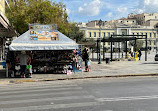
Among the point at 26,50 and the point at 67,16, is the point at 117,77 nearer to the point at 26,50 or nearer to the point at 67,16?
the point at 26,50

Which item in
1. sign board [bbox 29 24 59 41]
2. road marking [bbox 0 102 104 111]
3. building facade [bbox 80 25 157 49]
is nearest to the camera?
road marking [bbox 0 102 104 111]

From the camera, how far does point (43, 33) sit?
616 inches

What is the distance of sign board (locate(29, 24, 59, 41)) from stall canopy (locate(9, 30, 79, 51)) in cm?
31

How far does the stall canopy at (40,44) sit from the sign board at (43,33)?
308mm

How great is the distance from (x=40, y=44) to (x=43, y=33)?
4.58 ft

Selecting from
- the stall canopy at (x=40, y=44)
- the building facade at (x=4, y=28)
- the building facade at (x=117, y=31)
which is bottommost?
the stall canopy at (x=40, y=44)

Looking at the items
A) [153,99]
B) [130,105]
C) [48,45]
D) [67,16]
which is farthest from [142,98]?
[67,16]

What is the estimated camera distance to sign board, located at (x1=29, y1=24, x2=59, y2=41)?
1540 cm

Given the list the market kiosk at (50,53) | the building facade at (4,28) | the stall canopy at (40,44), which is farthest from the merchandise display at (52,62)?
the building facade at (4,28)

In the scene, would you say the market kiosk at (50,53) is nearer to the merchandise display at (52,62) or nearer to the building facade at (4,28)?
the merchandise display at (52,62)

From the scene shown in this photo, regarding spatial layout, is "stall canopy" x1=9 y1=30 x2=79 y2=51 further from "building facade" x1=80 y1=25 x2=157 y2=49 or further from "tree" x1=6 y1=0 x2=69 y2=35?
"building facade" x1=80 y1=25 x2=157 y2=49

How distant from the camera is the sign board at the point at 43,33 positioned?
15403 millimetres

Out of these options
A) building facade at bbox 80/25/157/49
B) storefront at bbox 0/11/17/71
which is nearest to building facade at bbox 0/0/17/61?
storefront at bbox 0/11/17/71

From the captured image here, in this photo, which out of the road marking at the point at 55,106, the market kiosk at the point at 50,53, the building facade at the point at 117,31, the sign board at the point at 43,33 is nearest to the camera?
the road marking at the point at 55,106
